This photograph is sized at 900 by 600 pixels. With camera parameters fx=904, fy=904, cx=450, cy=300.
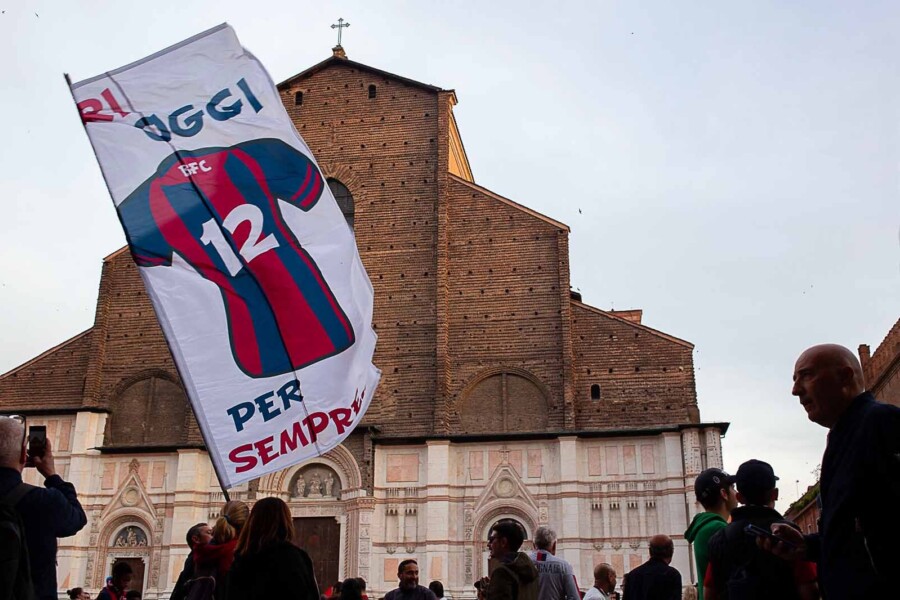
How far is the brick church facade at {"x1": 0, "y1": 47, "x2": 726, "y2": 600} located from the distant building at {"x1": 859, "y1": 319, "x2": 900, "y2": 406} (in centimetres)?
389

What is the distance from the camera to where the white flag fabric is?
18.2 feet

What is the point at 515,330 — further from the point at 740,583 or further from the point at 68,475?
the point at 740,583

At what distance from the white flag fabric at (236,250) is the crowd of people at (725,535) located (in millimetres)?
936

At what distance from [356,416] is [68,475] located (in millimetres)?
18324

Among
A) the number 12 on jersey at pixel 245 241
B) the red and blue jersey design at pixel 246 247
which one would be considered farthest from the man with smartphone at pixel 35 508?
the number 12 on jersey at pixel 245 241

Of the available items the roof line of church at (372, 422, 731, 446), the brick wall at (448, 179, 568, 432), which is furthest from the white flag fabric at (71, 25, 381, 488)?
the brick wall at (448, 179, 568, 432)

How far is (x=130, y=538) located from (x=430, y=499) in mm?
7286

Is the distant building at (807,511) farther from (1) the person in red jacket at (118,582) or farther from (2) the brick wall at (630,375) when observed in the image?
(1) the person in red jacket at (118,582)

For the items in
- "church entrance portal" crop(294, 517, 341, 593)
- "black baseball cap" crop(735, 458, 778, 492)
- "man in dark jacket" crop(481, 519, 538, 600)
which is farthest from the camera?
"church entrance portal" crop(294, 517, 341, 593)

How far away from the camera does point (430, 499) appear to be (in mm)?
20375

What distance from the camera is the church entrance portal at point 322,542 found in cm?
2061

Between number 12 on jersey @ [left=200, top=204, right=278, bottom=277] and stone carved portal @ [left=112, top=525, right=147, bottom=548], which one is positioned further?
stone carved portal @ [left=112, top=525, right=147, bottom=548]

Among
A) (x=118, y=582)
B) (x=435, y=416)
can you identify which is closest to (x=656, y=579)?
(x=118, y=582)

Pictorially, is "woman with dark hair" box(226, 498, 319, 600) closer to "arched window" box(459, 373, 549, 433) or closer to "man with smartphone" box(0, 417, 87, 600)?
"man with smartphone" box(0, 417, 87, 600)
